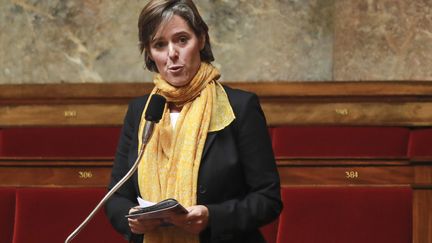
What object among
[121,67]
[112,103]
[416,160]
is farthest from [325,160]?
[121,67]

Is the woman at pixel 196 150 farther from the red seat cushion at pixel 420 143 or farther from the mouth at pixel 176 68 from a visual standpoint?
the red seat cushion at pixel 420 143

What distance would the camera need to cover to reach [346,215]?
1.02 meters

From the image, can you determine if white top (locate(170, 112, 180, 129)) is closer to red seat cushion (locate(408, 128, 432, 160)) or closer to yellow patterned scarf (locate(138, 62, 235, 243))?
yellow patterned scarf (locate(138, 62, 235, 243))

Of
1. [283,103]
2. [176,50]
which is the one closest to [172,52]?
[176,50]

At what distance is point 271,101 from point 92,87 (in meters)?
0.30

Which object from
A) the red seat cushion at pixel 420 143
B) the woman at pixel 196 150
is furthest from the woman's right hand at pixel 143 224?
the red seat cushion at pixel 420 143

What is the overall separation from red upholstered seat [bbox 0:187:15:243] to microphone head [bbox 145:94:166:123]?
0.47 metres

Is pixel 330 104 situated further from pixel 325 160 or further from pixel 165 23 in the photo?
pixel 165 23

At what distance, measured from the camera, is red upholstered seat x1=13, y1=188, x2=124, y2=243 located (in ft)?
3.53

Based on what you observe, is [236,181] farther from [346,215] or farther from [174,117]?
[346,215]

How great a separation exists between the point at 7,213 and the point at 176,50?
0.47 m

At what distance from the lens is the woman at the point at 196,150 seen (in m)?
0.69

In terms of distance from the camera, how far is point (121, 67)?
1.63 m

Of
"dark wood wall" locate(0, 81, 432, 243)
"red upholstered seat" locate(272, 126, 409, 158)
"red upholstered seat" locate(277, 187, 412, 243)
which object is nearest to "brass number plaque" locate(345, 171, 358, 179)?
"red upholstered seat" locate(277, 187, 412, 243)
